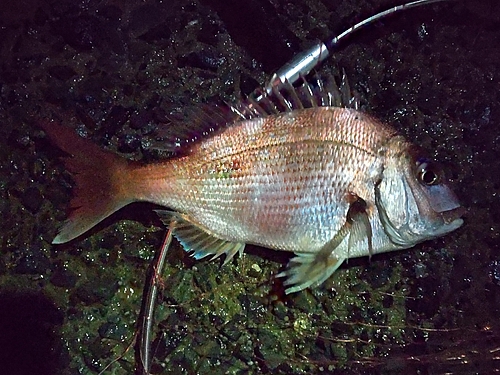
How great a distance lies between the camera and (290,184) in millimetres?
1677

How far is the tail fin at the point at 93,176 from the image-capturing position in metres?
1.73

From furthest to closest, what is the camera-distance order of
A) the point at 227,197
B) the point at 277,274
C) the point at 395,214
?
the point at 277,274, the point at 227,197, the point at 395,214

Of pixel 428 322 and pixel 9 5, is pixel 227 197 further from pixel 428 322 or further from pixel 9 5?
pixel 9 5

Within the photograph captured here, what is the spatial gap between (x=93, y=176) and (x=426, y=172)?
110 cm

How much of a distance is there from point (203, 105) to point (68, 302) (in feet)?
3.05

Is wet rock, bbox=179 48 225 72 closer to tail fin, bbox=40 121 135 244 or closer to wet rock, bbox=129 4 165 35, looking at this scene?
wet rock, bbox=129 4 165 35

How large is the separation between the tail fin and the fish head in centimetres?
85

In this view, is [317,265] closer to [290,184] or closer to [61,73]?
[290,184]

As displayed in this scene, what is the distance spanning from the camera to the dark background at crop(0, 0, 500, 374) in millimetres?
1938

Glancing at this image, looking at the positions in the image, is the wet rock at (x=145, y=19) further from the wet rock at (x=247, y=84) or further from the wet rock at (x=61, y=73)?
the wet rock at (x=247, y=84)

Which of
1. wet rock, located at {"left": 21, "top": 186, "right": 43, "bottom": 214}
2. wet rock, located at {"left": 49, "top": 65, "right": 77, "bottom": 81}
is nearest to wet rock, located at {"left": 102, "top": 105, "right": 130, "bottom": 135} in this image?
wet rock, located at {"left": 49, "top": 65, "right": 77, "bottom": 81}

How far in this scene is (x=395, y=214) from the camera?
1.61m

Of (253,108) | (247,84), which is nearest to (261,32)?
(247,84)

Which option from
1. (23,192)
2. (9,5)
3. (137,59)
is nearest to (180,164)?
(137,59)
